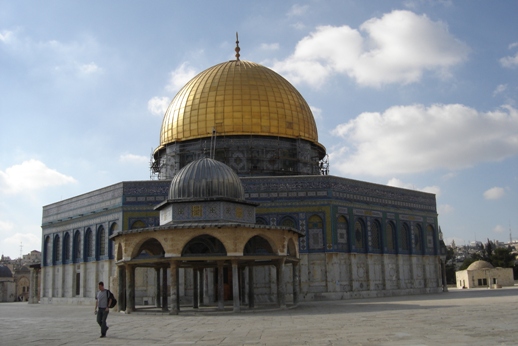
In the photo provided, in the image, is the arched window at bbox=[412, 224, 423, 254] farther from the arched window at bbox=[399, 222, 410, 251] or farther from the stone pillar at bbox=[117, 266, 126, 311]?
the stone pillar at bbox=[117, 266, 126, 311]

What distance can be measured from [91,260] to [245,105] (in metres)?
12.9

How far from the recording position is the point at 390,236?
36.5 m

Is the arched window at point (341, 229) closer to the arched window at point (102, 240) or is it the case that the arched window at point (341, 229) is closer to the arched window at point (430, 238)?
the arched window at point (430, 238)

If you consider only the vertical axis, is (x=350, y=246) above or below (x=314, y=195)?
below

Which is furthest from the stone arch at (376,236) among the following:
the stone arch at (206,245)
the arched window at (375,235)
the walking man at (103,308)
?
the walking man at (103,308)

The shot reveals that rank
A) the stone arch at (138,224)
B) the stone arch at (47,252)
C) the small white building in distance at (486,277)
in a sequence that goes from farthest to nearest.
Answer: the small white building in distance at (486,277) < the stone arch at (47,252) < the stone arch at (138,224)

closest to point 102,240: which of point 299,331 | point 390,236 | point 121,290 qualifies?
point 121,290

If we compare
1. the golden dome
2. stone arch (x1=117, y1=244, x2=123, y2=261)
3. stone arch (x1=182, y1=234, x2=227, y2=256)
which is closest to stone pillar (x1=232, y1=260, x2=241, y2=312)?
stone arch (x1=182, y1=234, x2=227, y2=256)

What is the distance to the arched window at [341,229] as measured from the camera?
33.0 meters

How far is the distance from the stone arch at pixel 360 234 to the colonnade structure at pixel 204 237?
10491 mm

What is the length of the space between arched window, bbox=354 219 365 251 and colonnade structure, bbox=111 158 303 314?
412 inches

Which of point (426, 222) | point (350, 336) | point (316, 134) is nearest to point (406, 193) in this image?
point (426, 222)

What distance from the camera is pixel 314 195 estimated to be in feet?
108

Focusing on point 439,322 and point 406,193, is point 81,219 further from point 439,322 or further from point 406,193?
point 439,322
